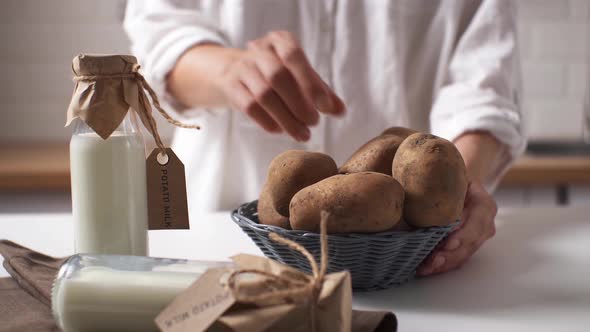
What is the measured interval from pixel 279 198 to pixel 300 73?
0.63 ft

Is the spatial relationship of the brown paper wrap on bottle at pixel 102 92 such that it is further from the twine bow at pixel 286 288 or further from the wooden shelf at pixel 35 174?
the wooden shelf at pixel 35 174

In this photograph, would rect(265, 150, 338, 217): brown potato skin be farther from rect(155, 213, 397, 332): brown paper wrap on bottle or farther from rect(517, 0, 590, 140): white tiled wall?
rect(517, 0, 590, 140): white tiled wall

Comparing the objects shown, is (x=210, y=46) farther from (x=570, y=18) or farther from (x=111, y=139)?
(x=570, y=18)

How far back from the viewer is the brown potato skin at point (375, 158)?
0.72m

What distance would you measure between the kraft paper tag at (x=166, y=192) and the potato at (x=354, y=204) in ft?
Answer: 0.44

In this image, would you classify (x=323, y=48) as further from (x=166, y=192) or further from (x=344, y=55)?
(x=166, y=192)

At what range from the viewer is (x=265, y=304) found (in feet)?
1.61

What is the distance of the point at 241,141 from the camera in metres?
1.42

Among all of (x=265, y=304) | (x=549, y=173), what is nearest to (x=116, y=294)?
(x=265, y=304)

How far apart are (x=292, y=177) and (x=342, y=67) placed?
745 mm

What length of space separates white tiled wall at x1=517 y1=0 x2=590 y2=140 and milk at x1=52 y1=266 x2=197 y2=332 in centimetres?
207

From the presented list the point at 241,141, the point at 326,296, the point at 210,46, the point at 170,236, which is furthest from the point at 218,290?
the point at 241,141

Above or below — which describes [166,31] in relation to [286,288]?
above

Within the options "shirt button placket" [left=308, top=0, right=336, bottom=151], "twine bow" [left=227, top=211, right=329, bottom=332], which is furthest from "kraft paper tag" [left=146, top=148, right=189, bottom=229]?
"shirt button placket" [left=308, top=0, right=336, bottom=151]
